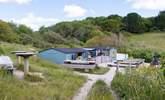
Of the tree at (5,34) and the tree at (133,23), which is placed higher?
the tree at (133,23)

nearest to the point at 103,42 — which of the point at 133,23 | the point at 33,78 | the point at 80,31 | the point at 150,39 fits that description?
the point at 80,31

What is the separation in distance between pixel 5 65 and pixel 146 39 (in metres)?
53.0

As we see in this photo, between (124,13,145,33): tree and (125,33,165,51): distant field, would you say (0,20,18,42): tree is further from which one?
(124,13,145,33): tree

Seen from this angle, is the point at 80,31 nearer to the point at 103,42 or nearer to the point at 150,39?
the point at 103,42

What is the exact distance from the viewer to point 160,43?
6088 centimetres

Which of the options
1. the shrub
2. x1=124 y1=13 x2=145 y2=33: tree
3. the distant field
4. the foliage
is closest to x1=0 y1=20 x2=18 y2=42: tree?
the foliage

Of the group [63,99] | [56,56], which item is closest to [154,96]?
[63,99]

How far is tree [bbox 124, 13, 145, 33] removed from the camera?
7012cm

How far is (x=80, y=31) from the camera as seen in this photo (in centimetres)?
5475

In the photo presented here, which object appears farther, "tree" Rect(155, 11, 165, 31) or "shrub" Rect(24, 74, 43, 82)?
"tree" Rect(155, 11, 165, 31)

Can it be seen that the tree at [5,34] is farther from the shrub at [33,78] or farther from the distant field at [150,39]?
the shrub at [33,78]

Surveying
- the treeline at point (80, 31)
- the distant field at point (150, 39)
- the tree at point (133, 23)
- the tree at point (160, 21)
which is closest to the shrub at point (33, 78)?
the treeline at point (80, 31)

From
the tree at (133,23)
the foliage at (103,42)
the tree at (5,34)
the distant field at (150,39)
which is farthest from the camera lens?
the tree at (133,23)

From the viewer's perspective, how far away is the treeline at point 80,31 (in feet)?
138
